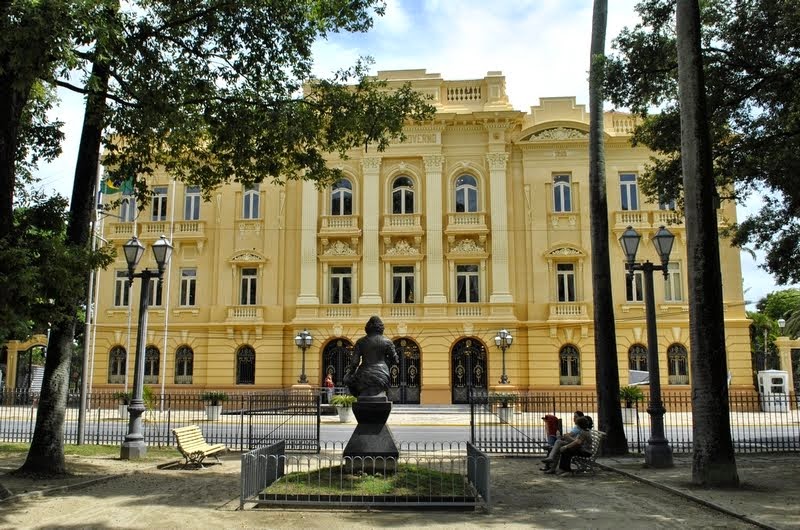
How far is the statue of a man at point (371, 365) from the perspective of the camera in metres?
11.6

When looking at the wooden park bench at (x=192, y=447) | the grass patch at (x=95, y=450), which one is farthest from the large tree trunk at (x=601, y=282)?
the grass patch at (x=95, y=450)

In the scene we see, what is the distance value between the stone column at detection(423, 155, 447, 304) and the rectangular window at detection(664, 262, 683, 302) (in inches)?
406

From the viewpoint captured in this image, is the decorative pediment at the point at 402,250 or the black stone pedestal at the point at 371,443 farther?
the decorative pediment at the point at 402,250

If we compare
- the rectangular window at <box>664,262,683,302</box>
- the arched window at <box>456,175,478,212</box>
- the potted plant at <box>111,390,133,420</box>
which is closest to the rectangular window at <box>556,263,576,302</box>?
the rectangular window at <box>664,262,683,302</box>

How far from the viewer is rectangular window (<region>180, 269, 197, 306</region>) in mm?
34906

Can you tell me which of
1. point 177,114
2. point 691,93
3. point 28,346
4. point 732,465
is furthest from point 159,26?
point 28,346

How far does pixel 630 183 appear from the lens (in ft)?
111

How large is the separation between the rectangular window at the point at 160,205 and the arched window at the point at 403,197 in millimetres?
11459

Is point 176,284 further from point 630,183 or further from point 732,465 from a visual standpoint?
point 732,465

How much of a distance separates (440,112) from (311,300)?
10.8 meters

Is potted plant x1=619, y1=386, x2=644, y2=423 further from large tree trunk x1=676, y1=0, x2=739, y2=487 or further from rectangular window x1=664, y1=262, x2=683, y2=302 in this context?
large tree trunk x1=676, y1=0, x2=739, y2=487

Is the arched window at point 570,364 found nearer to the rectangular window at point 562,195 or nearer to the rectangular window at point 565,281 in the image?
the rectangular window at point 565,281

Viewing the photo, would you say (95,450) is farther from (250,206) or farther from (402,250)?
(250,206)

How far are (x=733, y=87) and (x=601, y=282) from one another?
5129 mm
